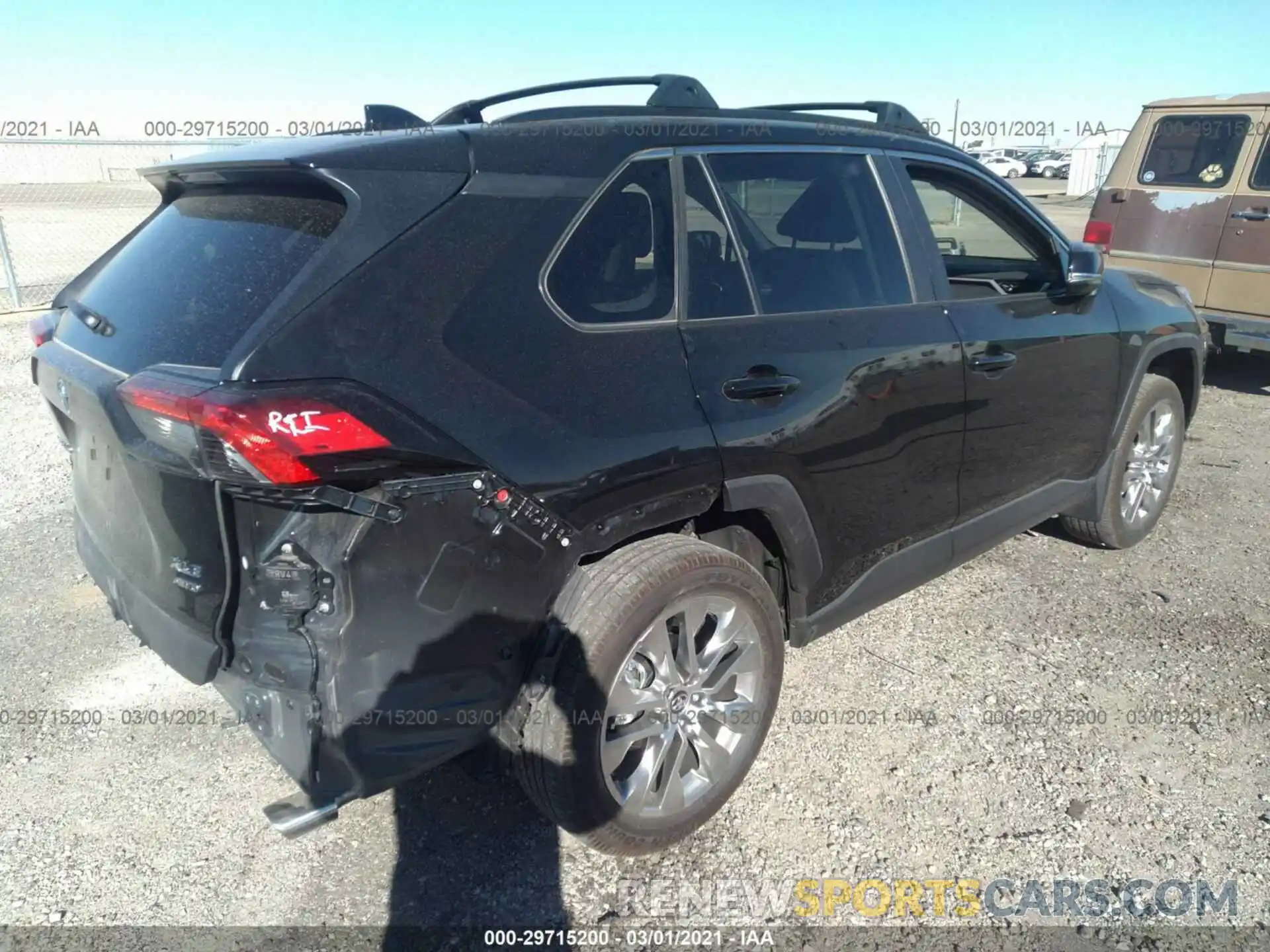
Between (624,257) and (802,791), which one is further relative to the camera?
(802,791)

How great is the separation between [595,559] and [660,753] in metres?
0.57

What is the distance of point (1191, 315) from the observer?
178 inches

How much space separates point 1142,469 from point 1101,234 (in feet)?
13.8

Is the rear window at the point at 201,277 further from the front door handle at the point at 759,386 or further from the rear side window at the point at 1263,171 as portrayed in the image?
the rear side window at the point at 1263,171

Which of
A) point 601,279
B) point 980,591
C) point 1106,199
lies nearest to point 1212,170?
point 1106,199

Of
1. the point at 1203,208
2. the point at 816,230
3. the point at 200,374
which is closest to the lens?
the point at 200,374

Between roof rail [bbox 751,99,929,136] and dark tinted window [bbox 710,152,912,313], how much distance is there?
1.84ft

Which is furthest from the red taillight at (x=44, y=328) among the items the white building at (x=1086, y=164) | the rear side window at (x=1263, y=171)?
the white building at (x=1086, y=164)

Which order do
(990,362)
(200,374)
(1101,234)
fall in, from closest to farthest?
(200,374) → (990,362) → (1101,234)

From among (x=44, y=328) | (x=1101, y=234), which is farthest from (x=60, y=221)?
(x=1101, y=234)

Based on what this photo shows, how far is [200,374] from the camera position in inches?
77.2

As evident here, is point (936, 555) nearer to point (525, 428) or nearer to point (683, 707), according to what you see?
point (683, 707)

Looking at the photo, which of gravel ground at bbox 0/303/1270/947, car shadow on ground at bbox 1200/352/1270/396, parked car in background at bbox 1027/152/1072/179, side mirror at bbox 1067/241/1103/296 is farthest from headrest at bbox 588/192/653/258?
parked car in background at bbox 1027/152/1072/179

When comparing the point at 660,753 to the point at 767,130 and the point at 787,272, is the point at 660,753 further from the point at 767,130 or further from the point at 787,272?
the point at 767,130
